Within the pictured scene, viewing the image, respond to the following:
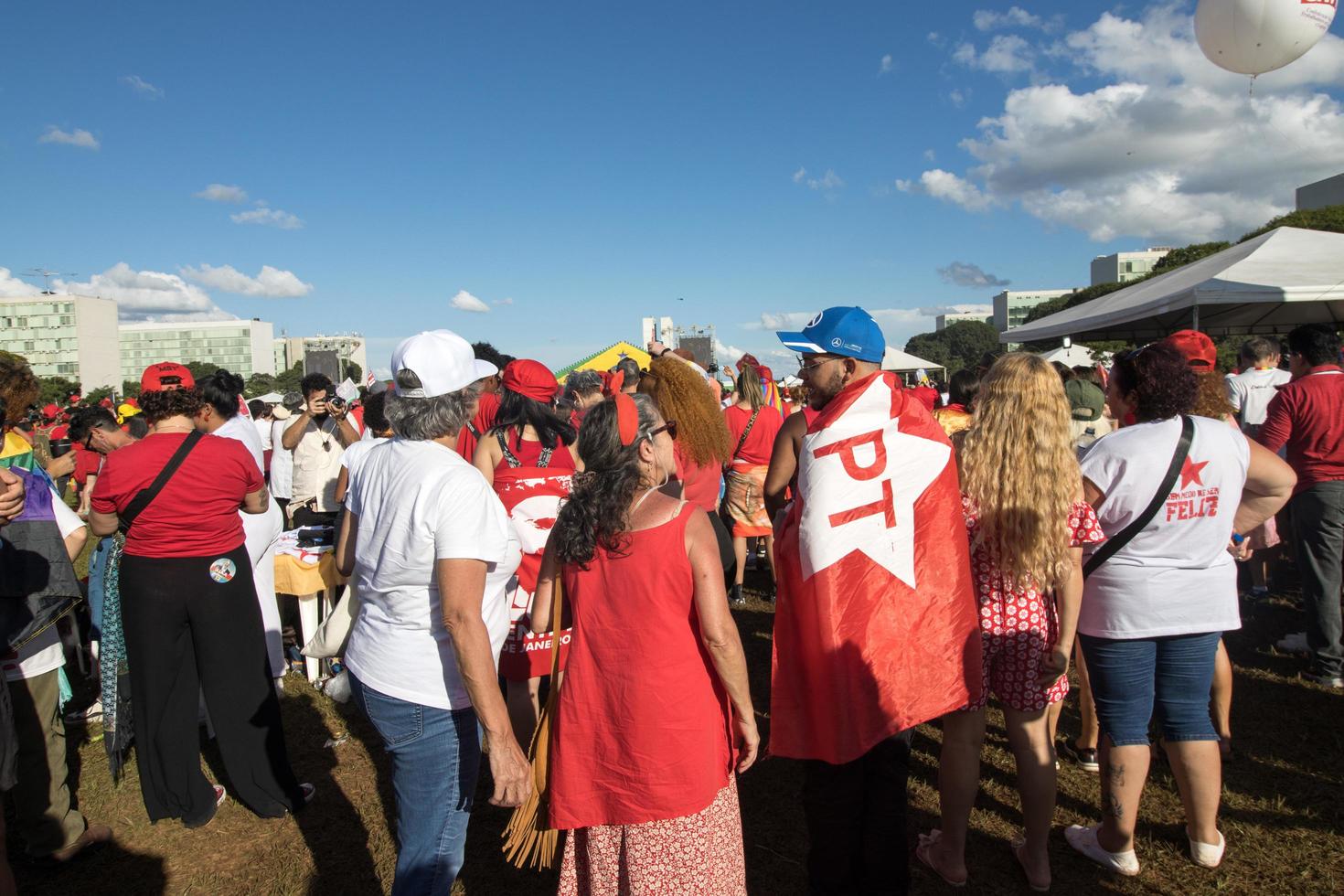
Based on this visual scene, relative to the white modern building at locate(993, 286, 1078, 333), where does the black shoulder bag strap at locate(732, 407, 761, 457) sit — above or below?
below

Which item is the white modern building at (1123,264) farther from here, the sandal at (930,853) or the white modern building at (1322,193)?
the sandal at (930,853)

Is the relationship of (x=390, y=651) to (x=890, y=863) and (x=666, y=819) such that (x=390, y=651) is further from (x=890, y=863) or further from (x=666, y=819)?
(x=890, y=863)

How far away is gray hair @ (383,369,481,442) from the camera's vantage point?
2.12 m

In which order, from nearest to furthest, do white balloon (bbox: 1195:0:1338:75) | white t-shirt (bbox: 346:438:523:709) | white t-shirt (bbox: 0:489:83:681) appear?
white t-shirt (bbox: 346:438:523:709), white t-shirt (bbox: 0:489:83:681), white balloon (bbox: 1195:0:1338:75)

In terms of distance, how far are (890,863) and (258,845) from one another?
9.20ft

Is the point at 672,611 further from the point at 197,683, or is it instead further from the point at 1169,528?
the point at 197,683

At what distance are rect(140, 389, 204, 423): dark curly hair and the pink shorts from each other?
345cm

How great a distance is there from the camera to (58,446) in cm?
813

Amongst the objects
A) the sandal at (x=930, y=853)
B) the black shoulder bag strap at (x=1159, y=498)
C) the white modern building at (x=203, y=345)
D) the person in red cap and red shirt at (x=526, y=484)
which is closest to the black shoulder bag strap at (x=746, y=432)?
the person in red cap and red shirt at (x=526, y=484)

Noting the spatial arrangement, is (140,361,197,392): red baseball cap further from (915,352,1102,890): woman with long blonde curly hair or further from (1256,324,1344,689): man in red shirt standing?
(1256,324,1344,689): man in red shirt standing

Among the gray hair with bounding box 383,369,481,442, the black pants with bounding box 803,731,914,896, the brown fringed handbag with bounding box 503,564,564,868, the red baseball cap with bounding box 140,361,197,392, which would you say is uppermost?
the red baseball cap with bounding box 140,361,197,392

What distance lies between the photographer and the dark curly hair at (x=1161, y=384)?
268 centimetres

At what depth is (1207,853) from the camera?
2891 millimetres

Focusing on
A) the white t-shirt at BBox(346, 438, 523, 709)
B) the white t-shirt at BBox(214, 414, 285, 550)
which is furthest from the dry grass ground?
the white t-shirt at BBox(346, 438, 523, 709)
